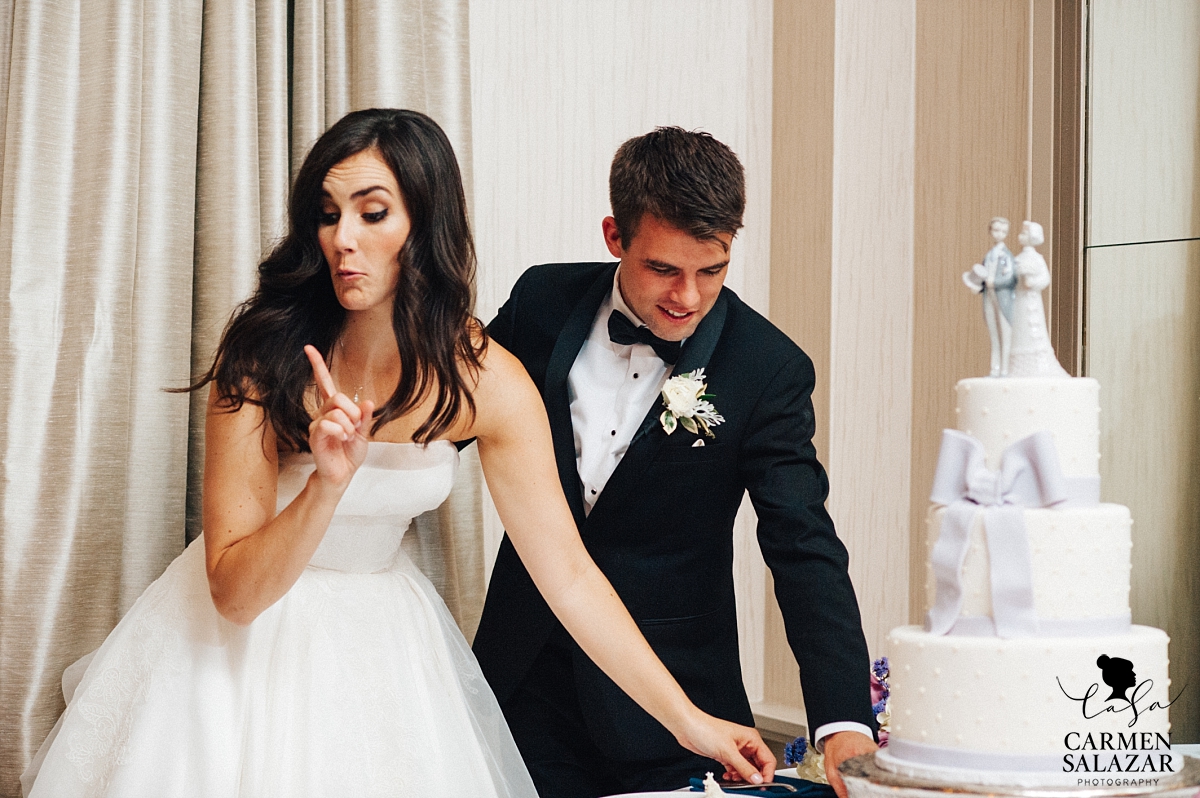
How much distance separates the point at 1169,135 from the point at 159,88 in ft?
7.47

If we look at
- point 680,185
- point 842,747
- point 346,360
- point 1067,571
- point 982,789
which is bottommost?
point 842,747

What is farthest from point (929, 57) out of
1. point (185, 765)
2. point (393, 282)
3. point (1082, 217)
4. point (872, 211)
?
point (185, 765)

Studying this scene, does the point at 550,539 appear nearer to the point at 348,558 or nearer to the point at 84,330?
the point at 348,558

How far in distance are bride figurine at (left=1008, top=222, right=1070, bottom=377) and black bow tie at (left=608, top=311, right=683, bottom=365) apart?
91cm

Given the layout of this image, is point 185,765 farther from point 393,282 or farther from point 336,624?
point 393,282

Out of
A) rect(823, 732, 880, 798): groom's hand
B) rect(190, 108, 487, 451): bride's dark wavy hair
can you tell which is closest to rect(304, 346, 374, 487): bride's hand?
rect(190, 108, 487, 451): bride's dark wavy hair

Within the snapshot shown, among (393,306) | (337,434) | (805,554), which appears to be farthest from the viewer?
(805,554)

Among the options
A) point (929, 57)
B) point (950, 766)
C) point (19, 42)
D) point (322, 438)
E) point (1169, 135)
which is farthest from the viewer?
point (929, 57)

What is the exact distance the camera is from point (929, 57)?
133 inches

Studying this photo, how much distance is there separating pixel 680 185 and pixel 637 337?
1.10 ft

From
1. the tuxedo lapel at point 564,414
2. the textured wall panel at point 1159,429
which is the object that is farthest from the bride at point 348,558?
the textured wall panel at point 1159,429

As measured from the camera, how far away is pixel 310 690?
187 centimetres

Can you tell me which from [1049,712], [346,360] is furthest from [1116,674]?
[346,360]

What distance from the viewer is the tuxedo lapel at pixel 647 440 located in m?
2.28
